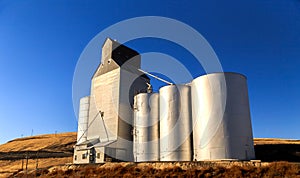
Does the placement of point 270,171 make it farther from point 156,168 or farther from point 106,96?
point 106,96

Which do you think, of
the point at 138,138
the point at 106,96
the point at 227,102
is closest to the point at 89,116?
the point at 106,96

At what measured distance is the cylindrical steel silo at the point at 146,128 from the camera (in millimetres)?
30219

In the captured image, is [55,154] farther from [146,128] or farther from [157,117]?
[157,117]

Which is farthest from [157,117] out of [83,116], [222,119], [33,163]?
[33,163]

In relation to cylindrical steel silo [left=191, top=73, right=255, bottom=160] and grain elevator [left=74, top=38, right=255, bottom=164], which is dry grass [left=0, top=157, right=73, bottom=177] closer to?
grain elevator [left=74, top=38, right=255, bottom=164]

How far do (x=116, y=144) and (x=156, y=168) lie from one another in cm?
1099

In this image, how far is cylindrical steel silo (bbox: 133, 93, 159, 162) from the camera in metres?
30.2

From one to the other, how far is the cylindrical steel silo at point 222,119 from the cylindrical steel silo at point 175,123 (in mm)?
1543

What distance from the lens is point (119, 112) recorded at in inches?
1341

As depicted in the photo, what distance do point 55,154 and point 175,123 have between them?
36.1m

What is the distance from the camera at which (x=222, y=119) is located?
24.2 meters

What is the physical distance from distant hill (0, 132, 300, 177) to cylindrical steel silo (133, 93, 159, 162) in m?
12.8

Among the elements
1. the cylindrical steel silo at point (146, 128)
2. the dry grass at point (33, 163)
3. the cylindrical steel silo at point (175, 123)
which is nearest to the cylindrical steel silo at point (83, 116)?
→ the dry grass at point (33, 163)

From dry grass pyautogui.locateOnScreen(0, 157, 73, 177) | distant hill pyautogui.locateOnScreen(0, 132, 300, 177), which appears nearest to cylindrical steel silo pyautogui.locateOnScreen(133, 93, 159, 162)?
distant hill pyautogui.locateOnScreen(0, 132, 300, 177)
